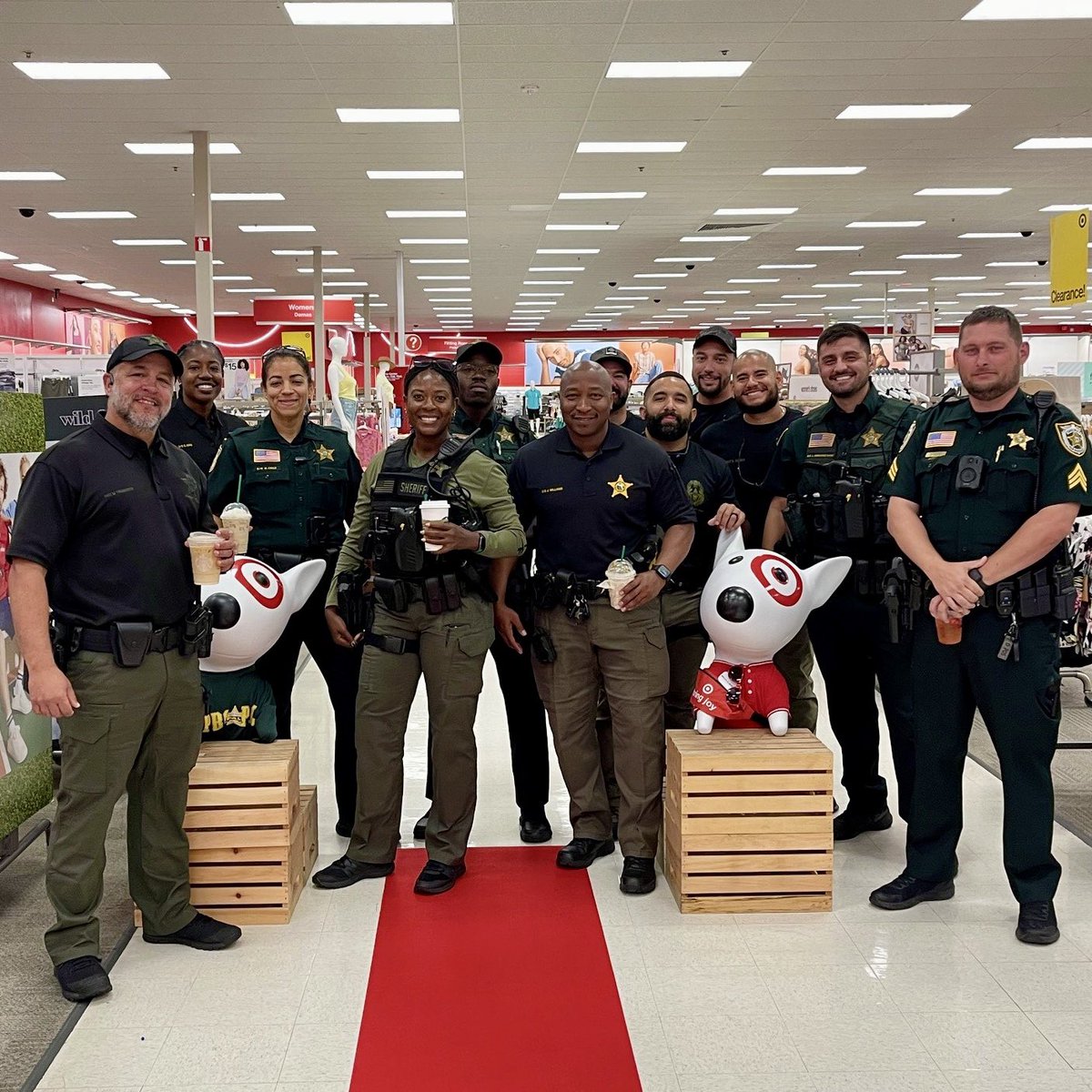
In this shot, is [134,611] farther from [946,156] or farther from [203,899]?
[946,156]

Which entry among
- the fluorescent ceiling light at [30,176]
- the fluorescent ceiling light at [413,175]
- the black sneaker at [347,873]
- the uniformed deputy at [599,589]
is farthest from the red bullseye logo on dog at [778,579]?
the fluorescent ceiling light at [30,176]

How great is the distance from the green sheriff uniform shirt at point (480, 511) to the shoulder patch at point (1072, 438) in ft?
5.39

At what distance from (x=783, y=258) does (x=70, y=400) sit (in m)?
15.2

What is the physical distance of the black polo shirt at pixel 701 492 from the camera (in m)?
4.15

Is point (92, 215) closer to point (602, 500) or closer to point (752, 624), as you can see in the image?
point (602, 500)

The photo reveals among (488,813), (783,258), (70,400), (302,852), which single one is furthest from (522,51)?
(783,258)

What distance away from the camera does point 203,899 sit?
3521 mm

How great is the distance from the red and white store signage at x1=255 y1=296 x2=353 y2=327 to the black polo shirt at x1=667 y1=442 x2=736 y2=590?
546 inches

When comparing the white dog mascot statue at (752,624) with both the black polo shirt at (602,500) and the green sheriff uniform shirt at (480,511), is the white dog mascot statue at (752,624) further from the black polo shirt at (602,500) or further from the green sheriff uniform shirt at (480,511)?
the green sheriff uniform shirt at (480,511)

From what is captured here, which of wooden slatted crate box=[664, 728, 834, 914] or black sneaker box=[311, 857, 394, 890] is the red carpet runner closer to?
black sneaker box=[311, 857, 394, 890]

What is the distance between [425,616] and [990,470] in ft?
5.89

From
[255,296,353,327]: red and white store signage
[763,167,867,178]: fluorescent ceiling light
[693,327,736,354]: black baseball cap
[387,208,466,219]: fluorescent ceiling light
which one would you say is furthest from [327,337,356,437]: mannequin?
[693,327,736,354]: black baseball cap

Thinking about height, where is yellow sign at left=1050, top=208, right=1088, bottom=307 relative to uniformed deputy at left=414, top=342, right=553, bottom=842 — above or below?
above

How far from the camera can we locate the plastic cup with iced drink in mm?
3598
